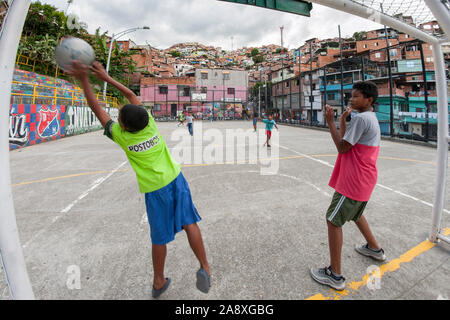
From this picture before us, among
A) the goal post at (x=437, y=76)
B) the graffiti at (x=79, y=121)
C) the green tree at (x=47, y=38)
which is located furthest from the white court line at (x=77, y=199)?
the green tree at (x=47, y=38)

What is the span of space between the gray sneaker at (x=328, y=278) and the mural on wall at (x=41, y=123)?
485 inches

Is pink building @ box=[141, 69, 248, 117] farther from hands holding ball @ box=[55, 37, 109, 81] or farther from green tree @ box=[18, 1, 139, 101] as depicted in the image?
hands holding ball @ box=[55, 37, 109, 81]

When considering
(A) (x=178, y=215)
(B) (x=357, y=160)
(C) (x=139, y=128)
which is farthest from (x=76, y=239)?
(B) (x=357, y=160)

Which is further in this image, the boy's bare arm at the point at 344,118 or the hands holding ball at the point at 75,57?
the boy's bare arm at the point at 344,118

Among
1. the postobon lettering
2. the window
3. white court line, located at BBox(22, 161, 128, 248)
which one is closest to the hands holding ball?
the postobon lettering

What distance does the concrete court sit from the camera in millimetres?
2186

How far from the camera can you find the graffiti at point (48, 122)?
446 inches

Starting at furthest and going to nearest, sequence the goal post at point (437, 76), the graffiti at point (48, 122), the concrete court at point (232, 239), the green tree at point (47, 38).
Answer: the green tree at point (47, 38) < the graffiti at point (48, 122) < the goal post at point (437, 76) < the concrete court at point (232, 239)

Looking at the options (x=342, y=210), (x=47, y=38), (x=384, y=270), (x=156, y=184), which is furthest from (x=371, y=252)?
(x=47, y=38)

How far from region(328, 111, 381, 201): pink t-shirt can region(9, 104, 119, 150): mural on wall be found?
12376 mm

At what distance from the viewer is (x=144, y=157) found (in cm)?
199

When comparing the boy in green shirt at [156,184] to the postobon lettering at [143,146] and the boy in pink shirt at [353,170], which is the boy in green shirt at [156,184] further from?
the boy in pink shirt at [353,170]
